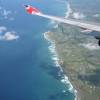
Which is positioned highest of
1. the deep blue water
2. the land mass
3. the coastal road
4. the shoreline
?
the coastal road

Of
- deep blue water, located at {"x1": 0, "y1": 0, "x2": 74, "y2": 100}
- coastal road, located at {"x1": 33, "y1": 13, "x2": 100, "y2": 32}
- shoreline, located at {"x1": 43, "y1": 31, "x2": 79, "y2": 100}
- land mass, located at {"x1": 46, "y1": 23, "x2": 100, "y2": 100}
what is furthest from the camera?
land mass, located at {"x1": 46, "y1": 23, "x2": 100, "y2": 100}

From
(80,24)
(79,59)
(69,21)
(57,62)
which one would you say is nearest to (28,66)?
(57,62)

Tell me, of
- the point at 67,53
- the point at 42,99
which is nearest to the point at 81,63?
the point at 67,53

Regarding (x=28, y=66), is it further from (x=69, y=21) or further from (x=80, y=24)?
(x=80, y=24)

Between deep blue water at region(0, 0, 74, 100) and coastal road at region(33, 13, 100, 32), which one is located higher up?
coastal road at region(33, 13, 100, 32)

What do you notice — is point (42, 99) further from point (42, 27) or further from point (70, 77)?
point (42, 27)

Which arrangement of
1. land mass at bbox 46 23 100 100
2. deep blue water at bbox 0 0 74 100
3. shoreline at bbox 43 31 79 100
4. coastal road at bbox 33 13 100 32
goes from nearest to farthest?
coastal road at bbox 33 13 100 32, deep blue water at bbox 0 0 74 100, shoreline at bbox 43 31 79 100, land mass at bbox 46 23 100 100

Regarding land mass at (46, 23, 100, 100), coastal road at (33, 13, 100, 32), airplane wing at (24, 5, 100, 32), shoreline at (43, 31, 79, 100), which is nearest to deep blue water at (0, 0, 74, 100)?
shoreline at (43, 31, 79, 100)

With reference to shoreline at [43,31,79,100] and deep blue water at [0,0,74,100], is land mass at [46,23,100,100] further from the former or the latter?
deep blue water at [0,0,74,100]
